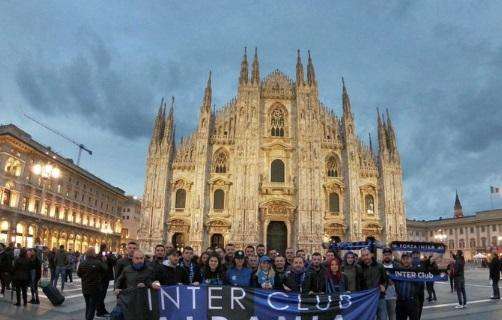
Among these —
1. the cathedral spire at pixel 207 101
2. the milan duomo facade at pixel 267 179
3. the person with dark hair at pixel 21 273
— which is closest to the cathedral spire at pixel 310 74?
the milan duomo facade at pixel 267 179

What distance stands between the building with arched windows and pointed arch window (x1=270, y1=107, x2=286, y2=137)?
1768 centimetres

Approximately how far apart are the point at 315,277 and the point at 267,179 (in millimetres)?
29239

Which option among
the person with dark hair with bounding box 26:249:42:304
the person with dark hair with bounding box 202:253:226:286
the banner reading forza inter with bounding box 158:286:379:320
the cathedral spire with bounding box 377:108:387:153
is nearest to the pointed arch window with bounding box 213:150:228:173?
the cathedral spire with bounding box 377:108:387:153

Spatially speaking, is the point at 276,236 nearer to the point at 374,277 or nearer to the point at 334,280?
the point at 374,277

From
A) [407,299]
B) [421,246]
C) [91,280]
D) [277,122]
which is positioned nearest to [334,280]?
[407,299]

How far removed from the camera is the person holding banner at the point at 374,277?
7.52 meters

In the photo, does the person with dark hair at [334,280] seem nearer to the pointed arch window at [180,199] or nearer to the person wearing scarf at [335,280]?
the person wearing scarf at [335,280]

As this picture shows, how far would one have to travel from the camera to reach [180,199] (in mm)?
35656

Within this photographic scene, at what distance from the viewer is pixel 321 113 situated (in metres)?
38.8

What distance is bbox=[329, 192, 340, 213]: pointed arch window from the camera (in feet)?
119

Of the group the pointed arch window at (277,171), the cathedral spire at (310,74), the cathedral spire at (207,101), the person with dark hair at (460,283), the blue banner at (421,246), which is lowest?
the person with dark hair at (460,283)

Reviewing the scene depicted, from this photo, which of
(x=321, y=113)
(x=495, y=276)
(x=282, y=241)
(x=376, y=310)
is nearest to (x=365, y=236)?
(x=282, y=241)

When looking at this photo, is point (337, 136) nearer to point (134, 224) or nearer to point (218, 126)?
point (218, 126)

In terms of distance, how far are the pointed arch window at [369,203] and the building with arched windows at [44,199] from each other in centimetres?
2315
